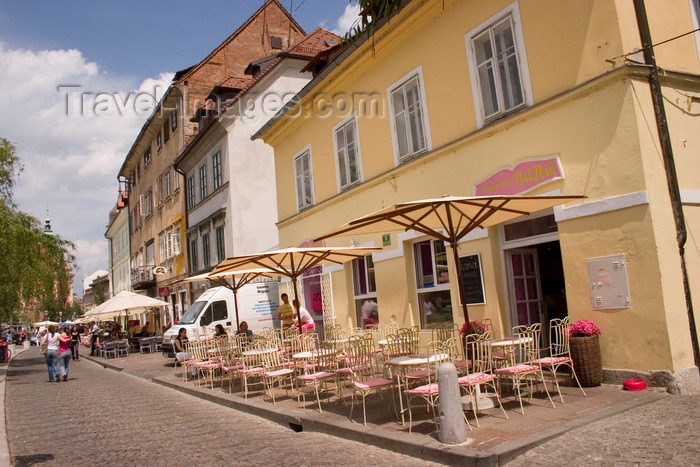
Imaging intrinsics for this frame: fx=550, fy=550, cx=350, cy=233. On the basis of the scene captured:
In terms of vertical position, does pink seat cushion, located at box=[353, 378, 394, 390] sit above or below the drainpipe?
below

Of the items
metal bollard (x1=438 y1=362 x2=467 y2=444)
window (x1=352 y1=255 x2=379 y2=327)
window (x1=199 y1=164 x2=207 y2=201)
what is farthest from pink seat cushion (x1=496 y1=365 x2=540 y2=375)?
window (x1=199 y1=164 x2=207 y2=201)

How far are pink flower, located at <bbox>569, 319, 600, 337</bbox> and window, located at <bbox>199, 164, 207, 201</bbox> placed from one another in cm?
2191

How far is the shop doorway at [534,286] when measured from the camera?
31.8ft

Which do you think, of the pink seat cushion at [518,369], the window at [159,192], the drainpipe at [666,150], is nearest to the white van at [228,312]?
the pink seat cushion at [518,369]

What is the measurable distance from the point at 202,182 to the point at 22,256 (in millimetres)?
9368

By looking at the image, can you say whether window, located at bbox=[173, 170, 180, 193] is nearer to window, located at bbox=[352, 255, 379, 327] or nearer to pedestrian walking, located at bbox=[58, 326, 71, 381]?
pedestrian walking, located at bbox=[58, 326, 71, 381]

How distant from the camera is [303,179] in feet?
55.1

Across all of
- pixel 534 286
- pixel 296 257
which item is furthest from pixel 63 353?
pixel 534 286

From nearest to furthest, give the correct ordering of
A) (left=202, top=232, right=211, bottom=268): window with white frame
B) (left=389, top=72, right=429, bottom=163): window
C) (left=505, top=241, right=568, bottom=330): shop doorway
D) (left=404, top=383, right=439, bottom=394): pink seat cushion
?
(left=404, top=383, right=439, bottom=394): pink seat cushion, (left=505, top=241, right=568, bottom=330): shop doorway, (left=389, top=72, right=429, bottom=163): window, (left=202, top=232, right=211, bottom=268): window with white frame

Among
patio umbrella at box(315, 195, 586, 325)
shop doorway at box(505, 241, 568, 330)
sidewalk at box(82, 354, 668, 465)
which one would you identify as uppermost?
patio umbrella at box(315, 195, 586, 325)

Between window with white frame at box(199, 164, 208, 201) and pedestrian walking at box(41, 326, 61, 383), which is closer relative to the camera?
pedestrian walking at box(41, 326, 61, 383)

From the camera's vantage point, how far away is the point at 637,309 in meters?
7.26

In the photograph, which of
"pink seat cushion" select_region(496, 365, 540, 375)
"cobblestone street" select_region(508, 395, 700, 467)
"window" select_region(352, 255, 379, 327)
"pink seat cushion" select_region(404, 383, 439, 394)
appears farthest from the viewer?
"window" select_region(352, 255, 379, 327)

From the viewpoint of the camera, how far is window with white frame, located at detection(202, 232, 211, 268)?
26.7 metres
